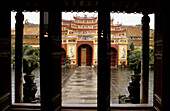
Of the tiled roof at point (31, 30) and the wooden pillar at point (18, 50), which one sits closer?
the wooden pillar at point (18, 50)

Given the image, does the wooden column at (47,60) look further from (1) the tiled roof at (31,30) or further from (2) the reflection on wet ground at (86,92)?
(1) the tiled roof at (31,30)

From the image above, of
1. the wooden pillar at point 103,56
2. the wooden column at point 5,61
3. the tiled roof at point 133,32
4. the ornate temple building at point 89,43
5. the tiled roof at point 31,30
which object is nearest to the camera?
the wooden pillar at point 103,56

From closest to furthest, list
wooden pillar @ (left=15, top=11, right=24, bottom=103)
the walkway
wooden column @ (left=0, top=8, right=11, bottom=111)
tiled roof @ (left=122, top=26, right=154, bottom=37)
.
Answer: wooden column @ (left=0, top=8, right=11, bottom=111) → wooden pillar @ (left=15, top=11, right=24, bottom=103) → the walkway → tiled roof @ (left=122, top=26, right=154, bottom=37)

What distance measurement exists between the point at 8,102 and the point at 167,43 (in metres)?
3.26

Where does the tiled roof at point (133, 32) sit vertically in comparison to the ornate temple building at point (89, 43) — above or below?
above

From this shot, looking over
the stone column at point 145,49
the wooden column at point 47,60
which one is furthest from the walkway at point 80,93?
the wooden column at point 47,60

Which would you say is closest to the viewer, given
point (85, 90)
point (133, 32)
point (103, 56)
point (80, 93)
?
point (103, 56)

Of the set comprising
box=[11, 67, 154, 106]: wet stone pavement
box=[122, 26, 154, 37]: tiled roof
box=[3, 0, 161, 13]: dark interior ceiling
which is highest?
box=[122, 26, 154, 37]: tiled roof

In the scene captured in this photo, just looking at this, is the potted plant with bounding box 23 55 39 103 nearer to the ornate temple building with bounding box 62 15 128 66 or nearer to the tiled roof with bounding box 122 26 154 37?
the ornate temple building with bounding box 62 15 128 66

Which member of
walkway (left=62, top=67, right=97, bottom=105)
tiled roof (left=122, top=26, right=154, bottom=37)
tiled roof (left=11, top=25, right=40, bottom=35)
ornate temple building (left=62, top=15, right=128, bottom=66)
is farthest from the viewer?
tiled roof (left=122, top=26, right=154, bottom=37)

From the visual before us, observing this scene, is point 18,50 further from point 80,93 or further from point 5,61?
point 80,93

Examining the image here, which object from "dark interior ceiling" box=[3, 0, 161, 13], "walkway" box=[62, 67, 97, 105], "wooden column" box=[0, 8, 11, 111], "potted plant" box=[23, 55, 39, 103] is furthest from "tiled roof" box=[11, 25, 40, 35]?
"wooden column" box=[0, 8, 11, 111]

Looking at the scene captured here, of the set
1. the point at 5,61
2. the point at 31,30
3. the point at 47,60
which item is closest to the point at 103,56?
the point at 47,60

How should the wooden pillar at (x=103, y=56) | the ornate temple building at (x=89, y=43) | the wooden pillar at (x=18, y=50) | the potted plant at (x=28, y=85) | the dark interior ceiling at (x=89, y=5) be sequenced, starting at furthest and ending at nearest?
1. the ornate temple building at (x=89, y=43)
2. the potted plant at (x=28, y=85)
3. the wooden pillar at (x=18, y=50)
4. the dark interior ceiling at (x=89, y=5)
5. the wooden pillar at (x=103, y=56)
